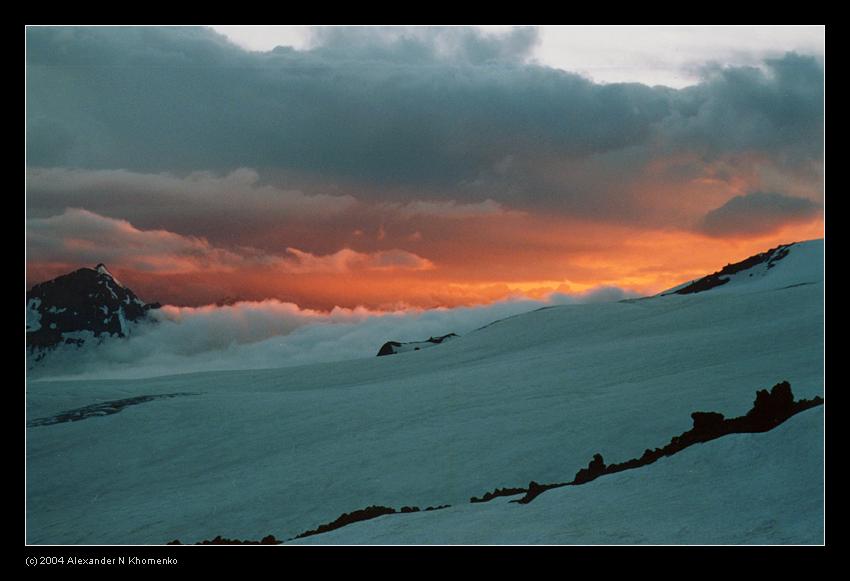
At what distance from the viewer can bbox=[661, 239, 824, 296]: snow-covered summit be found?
76750 mm

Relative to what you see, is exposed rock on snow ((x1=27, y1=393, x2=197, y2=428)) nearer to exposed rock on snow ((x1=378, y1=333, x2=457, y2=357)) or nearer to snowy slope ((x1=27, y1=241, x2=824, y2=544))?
snowy slope ((x1=27, y1=241, x2=824, y2=544))

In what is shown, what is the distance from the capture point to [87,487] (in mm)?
26312

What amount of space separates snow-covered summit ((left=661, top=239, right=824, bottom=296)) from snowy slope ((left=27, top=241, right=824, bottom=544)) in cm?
3386

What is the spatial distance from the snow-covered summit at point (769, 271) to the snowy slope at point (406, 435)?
111ft

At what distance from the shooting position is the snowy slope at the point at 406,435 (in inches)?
819

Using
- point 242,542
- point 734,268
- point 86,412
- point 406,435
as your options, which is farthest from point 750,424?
point 734,268

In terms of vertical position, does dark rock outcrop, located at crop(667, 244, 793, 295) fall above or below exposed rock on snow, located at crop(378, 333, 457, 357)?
above

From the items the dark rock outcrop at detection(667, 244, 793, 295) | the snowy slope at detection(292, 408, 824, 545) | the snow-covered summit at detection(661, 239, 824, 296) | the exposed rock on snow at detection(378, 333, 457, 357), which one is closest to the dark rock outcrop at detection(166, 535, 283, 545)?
the snowy slope at detection(292, 408, 824, 545)

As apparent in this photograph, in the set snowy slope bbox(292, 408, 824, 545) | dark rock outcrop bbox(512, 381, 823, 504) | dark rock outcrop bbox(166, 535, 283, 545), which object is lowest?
dark rock outcrop bbox(166, 535, 283, 545)

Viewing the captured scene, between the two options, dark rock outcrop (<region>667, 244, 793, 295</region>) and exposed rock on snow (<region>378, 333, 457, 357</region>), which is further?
dark rock outcrop (<region>667, 244, 793, 295</region>)

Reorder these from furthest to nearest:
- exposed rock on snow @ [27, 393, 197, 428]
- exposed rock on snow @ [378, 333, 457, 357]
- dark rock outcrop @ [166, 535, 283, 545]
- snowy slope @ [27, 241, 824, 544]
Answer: exposed rock on snow @ [378, 333, 457, 357] → exposed rock on snow @ [27, 393, 197, 428] → snowy slope @ [27, 241, 824, 544] → dark rock outcrop @ [166, 535, 283, 545]

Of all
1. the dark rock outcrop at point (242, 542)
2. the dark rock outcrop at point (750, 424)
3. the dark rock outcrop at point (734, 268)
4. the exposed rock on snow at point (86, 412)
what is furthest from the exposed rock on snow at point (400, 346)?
the dark rock outcrop at point (750, 424)

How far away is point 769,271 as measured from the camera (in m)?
88.3
